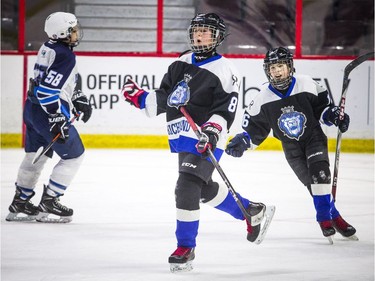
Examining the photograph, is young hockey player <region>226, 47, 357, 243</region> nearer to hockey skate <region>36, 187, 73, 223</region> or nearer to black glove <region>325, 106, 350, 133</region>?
Result: black glove <region>325, 106, 350, 133</region>

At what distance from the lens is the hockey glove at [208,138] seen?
3584 mm

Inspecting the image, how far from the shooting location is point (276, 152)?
903cm

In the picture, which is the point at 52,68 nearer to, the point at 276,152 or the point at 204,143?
the point at 204,143

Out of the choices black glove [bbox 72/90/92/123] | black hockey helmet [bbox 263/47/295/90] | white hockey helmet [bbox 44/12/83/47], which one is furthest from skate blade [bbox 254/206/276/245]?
white hockey helmet [bbox 44/12/83/47]

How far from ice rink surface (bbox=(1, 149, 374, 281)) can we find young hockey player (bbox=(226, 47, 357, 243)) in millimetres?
203

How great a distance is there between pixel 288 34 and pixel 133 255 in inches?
244

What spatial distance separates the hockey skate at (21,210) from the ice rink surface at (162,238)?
11cm

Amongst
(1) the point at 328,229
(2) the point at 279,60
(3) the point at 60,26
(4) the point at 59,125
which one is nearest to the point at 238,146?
(2) the point at 279,60

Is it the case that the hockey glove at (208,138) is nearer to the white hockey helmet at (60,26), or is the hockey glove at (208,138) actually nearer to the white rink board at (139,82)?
the white hockey helmet at (60,26)

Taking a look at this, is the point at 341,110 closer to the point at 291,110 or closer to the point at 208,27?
the point at 291,110

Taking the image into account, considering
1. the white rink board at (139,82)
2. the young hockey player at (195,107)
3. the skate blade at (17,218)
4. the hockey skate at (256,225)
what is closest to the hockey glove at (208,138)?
the young hockey player at (195,107)

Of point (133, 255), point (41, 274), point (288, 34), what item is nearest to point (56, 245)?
point (133, 255)

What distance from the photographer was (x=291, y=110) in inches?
169

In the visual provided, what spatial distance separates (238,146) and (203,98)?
50 centimetres
